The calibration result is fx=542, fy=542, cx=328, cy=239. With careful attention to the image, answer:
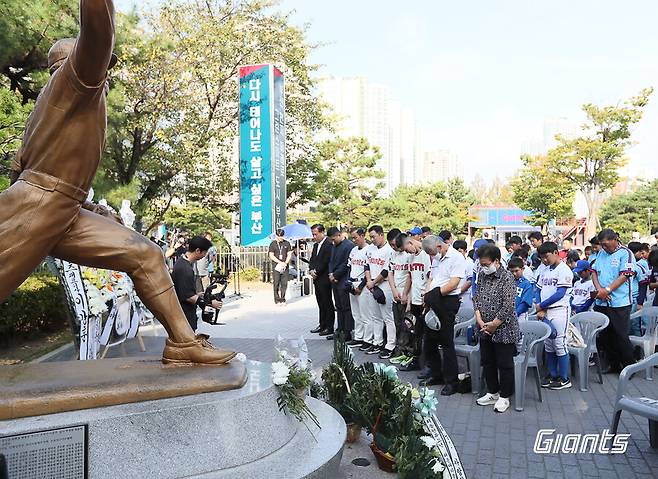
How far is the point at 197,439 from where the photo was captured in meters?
2.80

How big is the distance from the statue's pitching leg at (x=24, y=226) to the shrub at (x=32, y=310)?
16.6 feet

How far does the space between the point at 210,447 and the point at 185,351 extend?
717 mm

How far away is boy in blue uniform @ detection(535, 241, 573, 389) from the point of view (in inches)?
232

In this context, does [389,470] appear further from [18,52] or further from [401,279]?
[18,52]

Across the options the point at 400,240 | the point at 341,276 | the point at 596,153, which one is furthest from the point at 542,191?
the point at 400,240

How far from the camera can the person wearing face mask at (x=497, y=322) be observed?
16.6 feet

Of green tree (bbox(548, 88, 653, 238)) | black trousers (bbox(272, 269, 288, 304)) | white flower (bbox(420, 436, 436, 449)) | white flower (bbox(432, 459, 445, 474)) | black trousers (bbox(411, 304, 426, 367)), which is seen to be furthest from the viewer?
green tree (bbox(548, 88, 653, 238))

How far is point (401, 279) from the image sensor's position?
24.5 feet

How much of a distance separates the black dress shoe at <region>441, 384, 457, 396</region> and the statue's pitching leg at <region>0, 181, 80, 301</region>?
14.0ft

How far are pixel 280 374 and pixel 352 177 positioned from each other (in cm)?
2588

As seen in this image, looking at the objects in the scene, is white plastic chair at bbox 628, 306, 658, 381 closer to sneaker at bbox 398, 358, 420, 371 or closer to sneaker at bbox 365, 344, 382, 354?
sneaker at bbox 398, 358, 420, 371

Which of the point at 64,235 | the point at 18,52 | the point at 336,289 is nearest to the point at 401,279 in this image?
the point at 336,289

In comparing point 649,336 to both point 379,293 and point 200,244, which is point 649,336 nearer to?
→ point 379,293

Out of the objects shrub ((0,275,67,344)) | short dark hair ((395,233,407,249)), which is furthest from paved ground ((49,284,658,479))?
short dark hair ((395,233,407,249))
